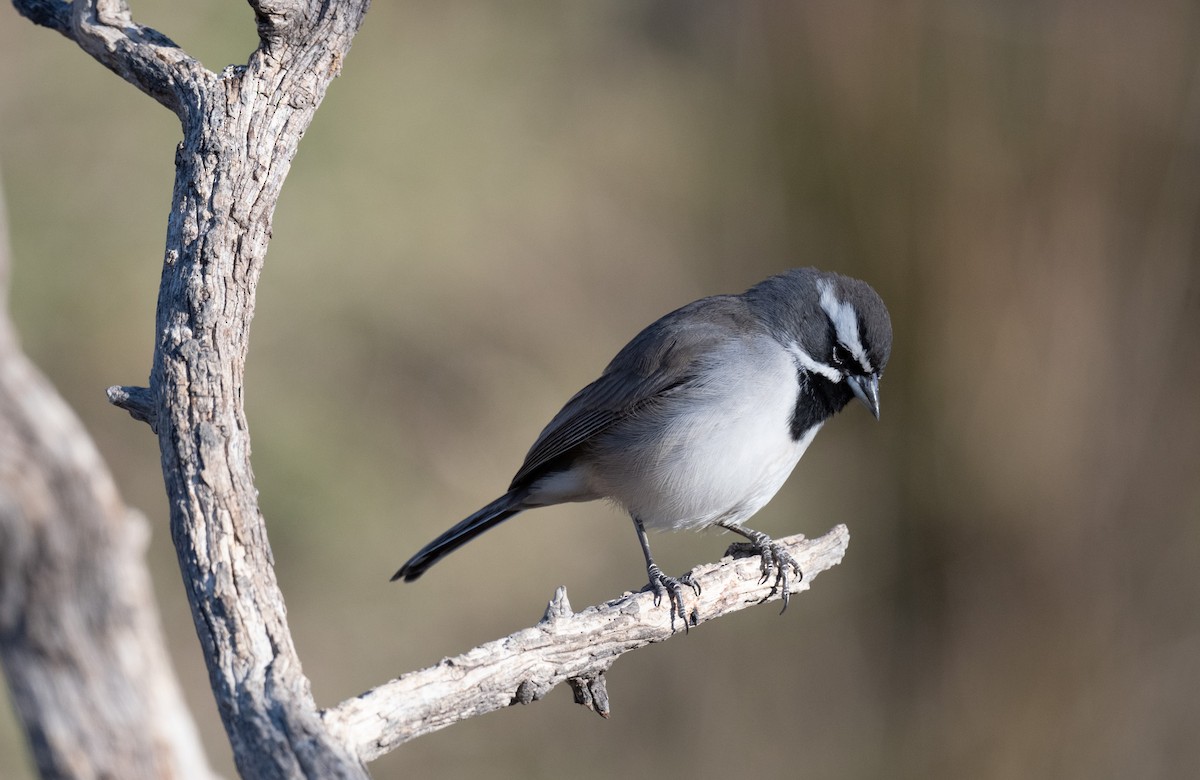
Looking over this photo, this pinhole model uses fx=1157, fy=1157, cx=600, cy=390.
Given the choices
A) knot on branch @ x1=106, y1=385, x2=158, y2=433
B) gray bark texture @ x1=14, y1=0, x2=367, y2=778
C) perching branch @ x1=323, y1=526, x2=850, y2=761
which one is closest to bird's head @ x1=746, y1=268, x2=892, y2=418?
perching branch @ x1=323, y1=526, x2=850, y2=761

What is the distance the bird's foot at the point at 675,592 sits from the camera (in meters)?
3.96

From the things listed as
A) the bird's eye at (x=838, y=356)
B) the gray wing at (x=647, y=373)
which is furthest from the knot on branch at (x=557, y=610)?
the bird's eye at (x=838, y=356)

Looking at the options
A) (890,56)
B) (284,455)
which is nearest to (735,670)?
(284,455)

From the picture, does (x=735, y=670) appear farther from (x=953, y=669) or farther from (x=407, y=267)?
(x=407, y=267)

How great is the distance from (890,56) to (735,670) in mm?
4627

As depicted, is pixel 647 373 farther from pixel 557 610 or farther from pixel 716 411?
pixel 557 610

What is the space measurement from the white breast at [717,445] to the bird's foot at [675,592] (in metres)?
0.52

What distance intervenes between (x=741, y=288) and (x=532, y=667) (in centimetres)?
604

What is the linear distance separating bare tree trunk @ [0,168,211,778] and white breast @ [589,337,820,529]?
2.72 meters

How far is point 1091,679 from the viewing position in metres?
7.95

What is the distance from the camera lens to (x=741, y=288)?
8.93m

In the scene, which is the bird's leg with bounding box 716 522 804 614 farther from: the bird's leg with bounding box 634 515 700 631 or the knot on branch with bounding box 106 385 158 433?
the knot on branch with bounding box 106 385 158 433

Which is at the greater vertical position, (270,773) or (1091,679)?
(270,773)

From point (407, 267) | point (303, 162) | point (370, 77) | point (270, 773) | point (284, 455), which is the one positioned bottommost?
point (270, 773)
